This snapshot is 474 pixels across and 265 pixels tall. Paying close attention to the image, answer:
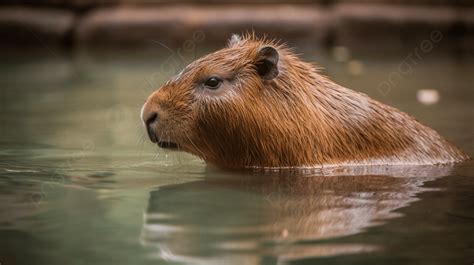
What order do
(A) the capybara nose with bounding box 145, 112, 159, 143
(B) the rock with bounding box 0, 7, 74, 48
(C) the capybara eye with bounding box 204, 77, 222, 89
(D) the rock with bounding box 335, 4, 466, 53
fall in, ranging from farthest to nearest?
(B) the rock with bounding box 0, 7, 74, 48, (D) the rock with bounding box 335, 4, 466, 53, (C) the capybara eye with bounding box 204, 77, 222, 89, (A) the capybara nose with bounding box 145, 112, 159, 143

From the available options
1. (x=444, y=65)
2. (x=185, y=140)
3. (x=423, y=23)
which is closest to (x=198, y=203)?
(x=185, y=140)

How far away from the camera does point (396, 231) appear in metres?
3.66

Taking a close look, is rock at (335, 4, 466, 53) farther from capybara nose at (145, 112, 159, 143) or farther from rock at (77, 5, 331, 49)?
capybara nose at (145, 112, 159, 143)

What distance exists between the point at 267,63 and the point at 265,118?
0.29m

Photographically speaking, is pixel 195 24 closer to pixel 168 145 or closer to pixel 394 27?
pixel 394 27

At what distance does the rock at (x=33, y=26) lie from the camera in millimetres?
13789

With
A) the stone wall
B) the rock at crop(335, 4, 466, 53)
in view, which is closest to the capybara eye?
the stone wall

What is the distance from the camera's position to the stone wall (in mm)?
13469

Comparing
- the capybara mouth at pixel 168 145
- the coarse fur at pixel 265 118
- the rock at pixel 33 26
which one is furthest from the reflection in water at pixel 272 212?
the rock at pixel 33 26

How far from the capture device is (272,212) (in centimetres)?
398

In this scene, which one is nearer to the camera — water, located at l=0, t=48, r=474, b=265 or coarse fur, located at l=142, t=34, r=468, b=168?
water, located at l=0, t=48, r=474, b=265

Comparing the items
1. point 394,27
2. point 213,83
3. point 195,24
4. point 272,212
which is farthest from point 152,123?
point 394,27

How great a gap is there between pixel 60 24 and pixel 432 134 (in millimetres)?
9401

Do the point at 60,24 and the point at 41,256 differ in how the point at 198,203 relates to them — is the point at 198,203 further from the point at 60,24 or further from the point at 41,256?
the point at 60,24
